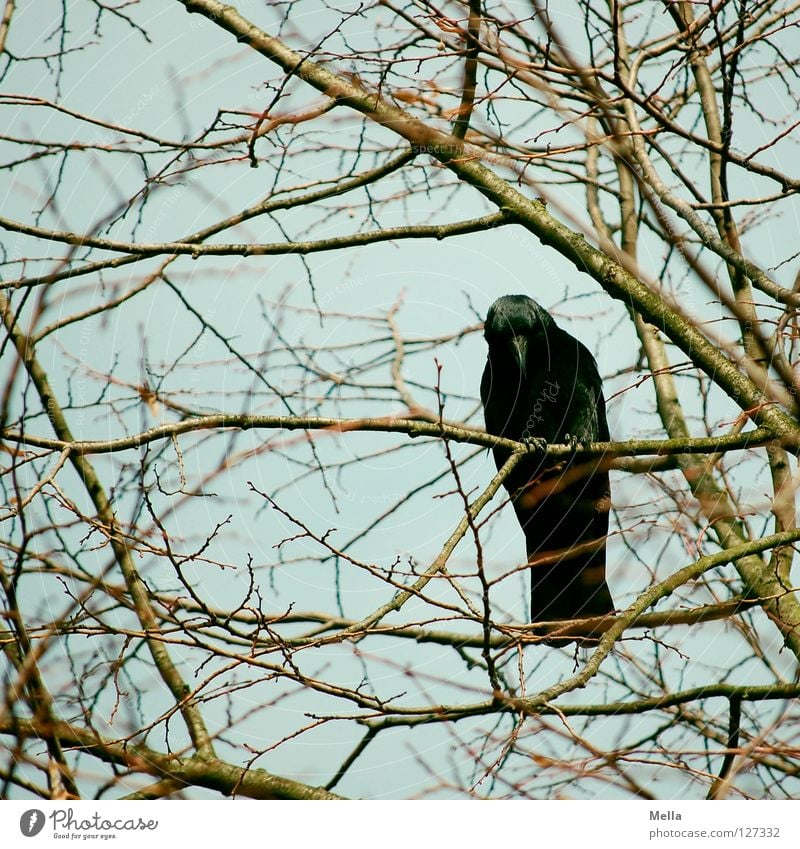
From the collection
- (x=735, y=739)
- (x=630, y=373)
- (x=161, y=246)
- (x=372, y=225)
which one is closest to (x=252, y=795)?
(x=735, y=739)

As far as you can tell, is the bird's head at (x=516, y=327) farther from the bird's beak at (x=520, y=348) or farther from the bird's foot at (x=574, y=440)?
the bird's foot at (x=574, y=440)

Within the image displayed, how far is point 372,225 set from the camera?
4.51 metres

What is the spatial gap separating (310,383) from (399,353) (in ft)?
1.67

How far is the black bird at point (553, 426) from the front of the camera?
4.46 meters

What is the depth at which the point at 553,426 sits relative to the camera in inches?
176

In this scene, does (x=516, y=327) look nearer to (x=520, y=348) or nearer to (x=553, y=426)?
(x=520, y=348)

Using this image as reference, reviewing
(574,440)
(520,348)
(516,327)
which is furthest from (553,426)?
(516,327)

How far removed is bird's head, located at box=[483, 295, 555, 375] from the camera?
4520mm

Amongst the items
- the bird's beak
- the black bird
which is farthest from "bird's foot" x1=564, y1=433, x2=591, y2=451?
the bird's beak

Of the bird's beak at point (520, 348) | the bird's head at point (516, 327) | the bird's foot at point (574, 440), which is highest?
the bird's head at point (516, 327)

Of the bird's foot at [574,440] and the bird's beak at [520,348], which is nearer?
the bird's foot at [574,440]

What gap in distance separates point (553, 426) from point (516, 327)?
1.66ft

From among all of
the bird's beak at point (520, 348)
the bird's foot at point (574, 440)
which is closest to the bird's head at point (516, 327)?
the bird's beak at point (520, 348)
